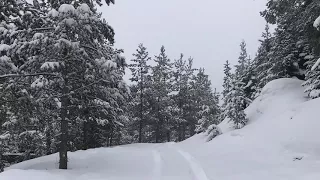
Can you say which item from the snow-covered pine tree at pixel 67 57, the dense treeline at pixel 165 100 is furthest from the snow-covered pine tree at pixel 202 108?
the snow-covered pine tree at pixel 67 57

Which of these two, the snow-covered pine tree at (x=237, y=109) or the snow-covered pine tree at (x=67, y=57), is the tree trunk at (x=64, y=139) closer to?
the snow-covered pine tree at (x=67, y=57)

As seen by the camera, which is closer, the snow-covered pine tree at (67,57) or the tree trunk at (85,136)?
the snow-covered pine tree at (67,57)

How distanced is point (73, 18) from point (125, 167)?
6591 millimetres

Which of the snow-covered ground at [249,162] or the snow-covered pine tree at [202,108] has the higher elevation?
the snow-covered pine tree at [202,108]

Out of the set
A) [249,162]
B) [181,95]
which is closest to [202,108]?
[181,95]

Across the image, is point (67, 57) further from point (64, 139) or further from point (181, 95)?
point (181, 95)

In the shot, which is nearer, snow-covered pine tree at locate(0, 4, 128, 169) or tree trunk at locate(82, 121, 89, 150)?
snow-covered pine tree at locate(0, 4, 128, 169)

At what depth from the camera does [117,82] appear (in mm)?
13422

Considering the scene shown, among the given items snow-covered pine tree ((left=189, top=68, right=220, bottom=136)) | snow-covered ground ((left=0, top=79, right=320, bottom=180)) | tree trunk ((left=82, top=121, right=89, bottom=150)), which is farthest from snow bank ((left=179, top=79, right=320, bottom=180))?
snow-covered pine tree ((left=189, top=68, right=220, bottom=136))

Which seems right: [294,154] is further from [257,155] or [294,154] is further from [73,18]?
[73,18]

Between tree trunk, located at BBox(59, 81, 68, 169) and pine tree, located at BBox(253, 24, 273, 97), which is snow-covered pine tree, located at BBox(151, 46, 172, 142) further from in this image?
tree trunk, located at BBox(59, 81, 68, 169)

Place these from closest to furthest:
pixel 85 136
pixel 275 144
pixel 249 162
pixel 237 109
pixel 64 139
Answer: pixel 249 162 < pixel 64 139 < pixel 275 144 < pixel 237 109 < pixel 85 136

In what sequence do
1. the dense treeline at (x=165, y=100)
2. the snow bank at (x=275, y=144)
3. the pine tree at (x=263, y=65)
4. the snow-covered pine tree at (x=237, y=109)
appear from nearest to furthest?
the snow bank at (x=275, y=144) < the snow-covered pine tree at (x=237, y=109) < the pine tree at (x=263, y=65) < the dense treeline at (x=165, y=100)

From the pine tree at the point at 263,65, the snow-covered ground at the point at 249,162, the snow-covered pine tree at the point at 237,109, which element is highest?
the pine tree at the point at 263,65
